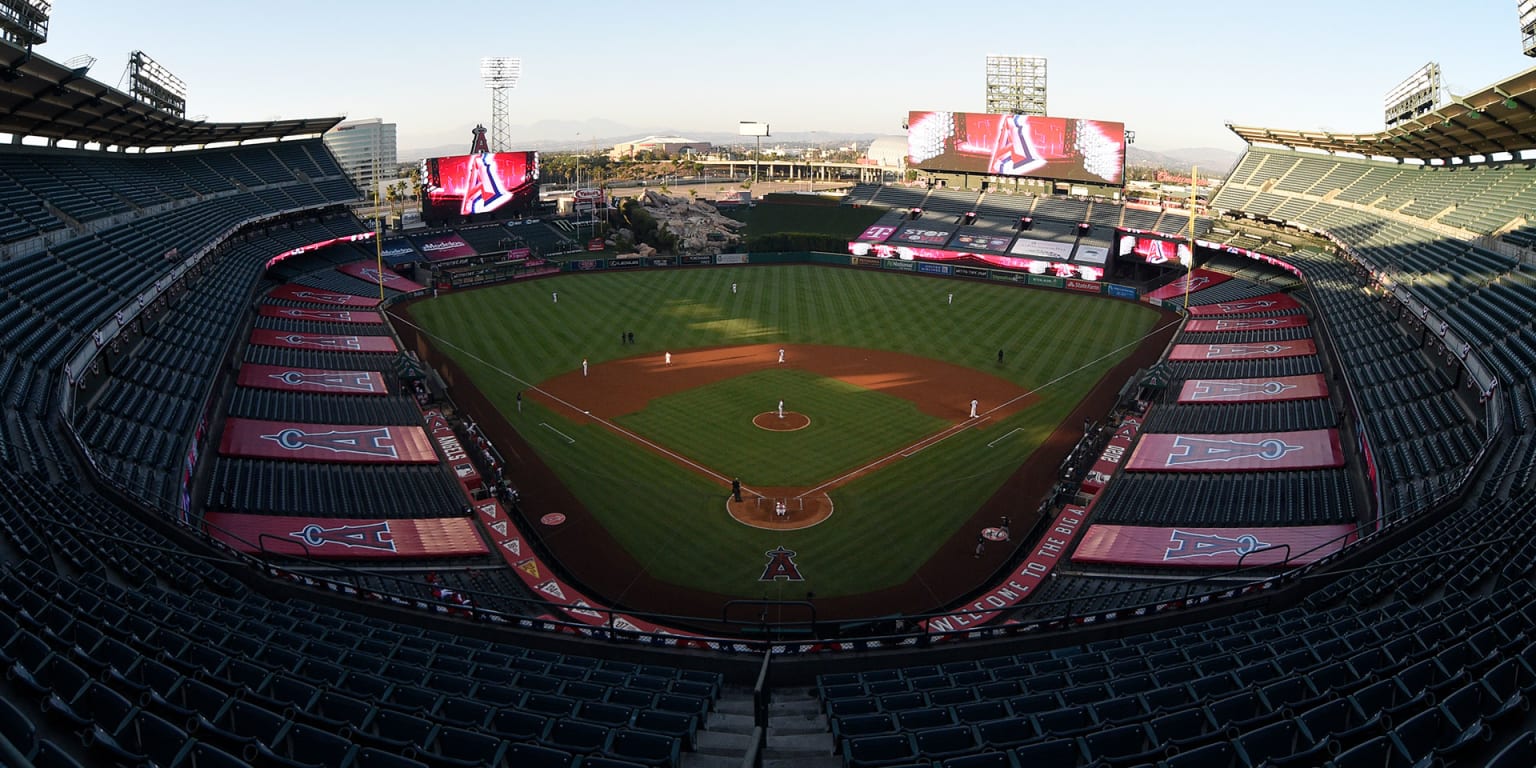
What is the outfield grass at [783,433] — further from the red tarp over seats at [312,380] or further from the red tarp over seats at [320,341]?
the red tarp over seats at [320,341]

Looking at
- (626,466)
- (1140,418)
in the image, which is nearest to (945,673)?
(626,466)

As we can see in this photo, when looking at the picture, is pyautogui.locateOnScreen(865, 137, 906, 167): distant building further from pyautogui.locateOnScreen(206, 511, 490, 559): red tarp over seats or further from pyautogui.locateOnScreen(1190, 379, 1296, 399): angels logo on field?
pyautogui.locateOnScreen(206, 511, 490, 559): red tarp over seats

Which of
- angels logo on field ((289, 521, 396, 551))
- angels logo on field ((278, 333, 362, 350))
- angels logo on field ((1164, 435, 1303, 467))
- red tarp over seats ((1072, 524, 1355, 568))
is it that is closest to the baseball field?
red tarp over seats ((1072, 524, 1355, 568))

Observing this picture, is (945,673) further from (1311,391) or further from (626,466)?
(1311,391)

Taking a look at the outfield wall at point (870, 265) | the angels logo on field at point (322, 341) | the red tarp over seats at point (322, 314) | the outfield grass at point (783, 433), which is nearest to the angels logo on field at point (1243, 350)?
the outfield grass at point (783, 433)

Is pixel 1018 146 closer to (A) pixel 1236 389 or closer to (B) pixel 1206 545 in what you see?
(A) pixel 1236 389

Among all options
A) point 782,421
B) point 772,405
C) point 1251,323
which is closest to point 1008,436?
point 782,421
